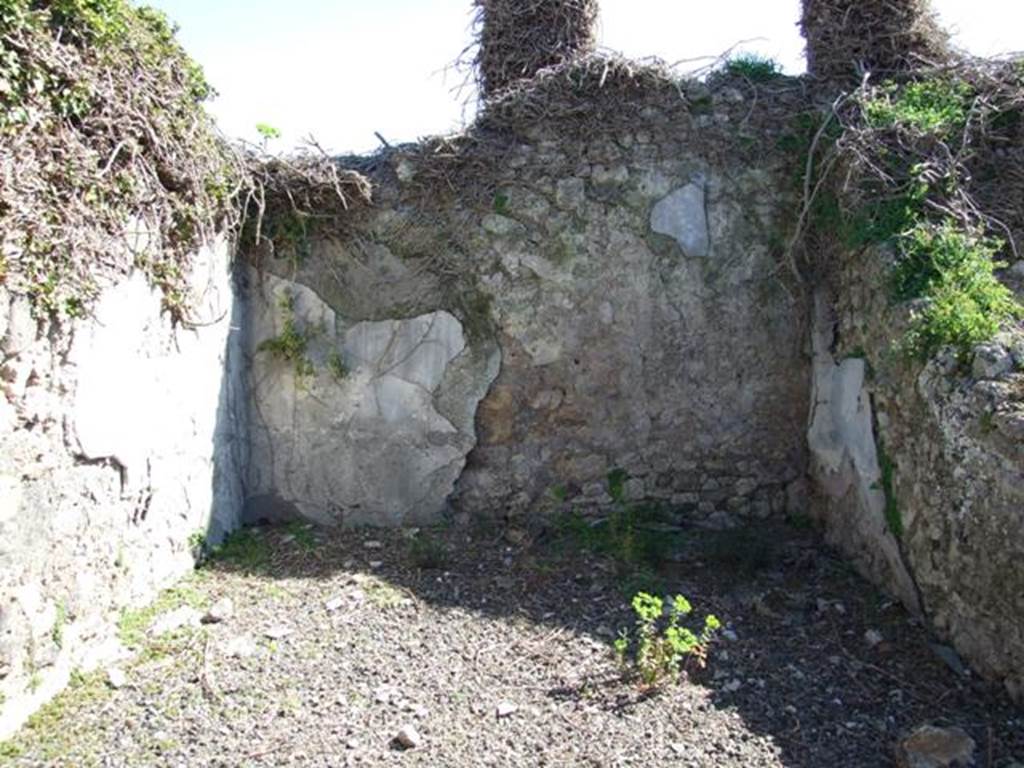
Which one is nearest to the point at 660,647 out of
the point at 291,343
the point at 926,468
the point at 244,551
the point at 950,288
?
the point at 926,468

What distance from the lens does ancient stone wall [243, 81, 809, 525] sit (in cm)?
481

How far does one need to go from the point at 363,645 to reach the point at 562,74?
3239 millimetres

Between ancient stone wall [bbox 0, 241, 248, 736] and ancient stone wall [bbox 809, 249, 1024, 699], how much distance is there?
3166mm

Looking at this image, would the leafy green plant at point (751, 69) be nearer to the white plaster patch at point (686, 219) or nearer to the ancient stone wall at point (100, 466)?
the white plaster patch at point (686, 219)

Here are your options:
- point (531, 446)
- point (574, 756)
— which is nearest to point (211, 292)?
point (531, 446)

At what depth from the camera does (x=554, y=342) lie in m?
4.82

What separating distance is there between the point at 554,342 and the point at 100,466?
2.37m

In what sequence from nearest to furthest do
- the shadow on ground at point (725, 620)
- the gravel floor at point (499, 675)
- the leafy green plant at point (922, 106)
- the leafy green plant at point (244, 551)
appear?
1. the gravel floor at point (499, 675)
2. the shadow on ground at point (725, 620)
3. the leafy green plant at point (244, 551)
4. the leafy green plant at point (922, 106)

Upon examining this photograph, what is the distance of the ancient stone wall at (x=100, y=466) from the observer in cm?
288

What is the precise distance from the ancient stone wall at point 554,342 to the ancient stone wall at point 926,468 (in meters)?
0.39

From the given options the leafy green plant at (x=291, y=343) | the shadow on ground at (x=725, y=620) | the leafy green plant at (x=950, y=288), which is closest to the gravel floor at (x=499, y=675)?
the shadow on ground at (x=725, y=620)

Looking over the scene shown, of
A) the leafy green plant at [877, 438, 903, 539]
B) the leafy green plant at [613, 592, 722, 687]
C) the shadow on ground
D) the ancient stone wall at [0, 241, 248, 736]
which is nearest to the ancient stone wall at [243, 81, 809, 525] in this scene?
the shadow on ground

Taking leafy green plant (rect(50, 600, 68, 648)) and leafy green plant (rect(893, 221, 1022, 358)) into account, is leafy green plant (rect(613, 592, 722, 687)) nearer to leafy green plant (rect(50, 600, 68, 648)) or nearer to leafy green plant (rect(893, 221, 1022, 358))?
leafy green plant (rect(893, 221, 1022, 358))

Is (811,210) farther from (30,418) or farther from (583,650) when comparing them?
(30,418)
